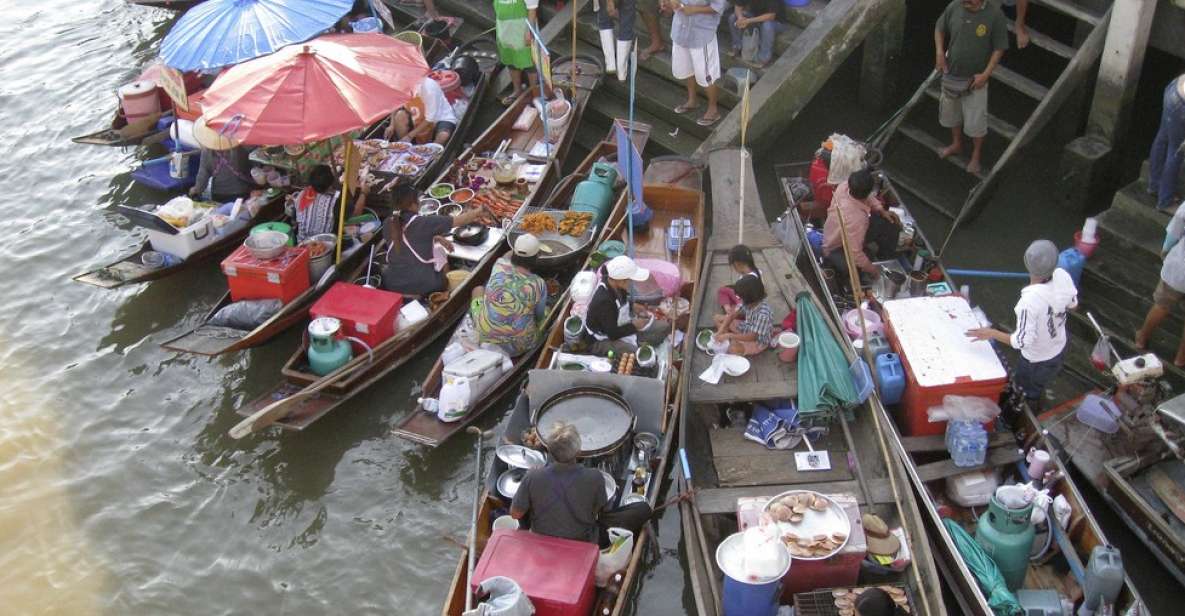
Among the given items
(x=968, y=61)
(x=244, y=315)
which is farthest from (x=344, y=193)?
(x=968, y=61)

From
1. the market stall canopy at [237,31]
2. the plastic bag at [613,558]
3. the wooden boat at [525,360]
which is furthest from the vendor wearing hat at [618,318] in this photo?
the market stall canopy at [237,31]

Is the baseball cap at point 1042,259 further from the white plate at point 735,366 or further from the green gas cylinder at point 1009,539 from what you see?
the white plate at point 735,366

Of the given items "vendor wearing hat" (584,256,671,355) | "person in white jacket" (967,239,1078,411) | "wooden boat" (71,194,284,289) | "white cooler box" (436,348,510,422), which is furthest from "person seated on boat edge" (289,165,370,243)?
"person in white jacket" (967,239,1078,411)

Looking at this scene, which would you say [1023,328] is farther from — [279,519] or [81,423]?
[81,423]

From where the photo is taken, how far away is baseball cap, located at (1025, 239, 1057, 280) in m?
7.99

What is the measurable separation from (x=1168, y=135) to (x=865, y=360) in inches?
142

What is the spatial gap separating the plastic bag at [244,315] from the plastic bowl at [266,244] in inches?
20.8

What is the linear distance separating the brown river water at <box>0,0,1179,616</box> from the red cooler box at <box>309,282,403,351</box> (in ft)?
2.21

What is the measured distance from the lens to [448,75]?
46.4 feet

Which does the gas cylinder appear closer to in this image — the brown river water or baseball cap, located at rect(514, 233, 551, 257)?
the brown river water

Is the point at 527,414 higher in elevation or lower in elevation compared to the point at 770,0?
lower

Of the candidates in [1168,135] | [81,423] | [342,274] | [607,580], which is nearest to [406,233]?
[342,274]

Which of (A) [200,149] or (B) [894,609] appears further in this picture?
(A) [200,149]

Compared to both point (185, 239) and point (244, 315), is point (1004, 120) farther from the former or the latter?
point (185, 239)
